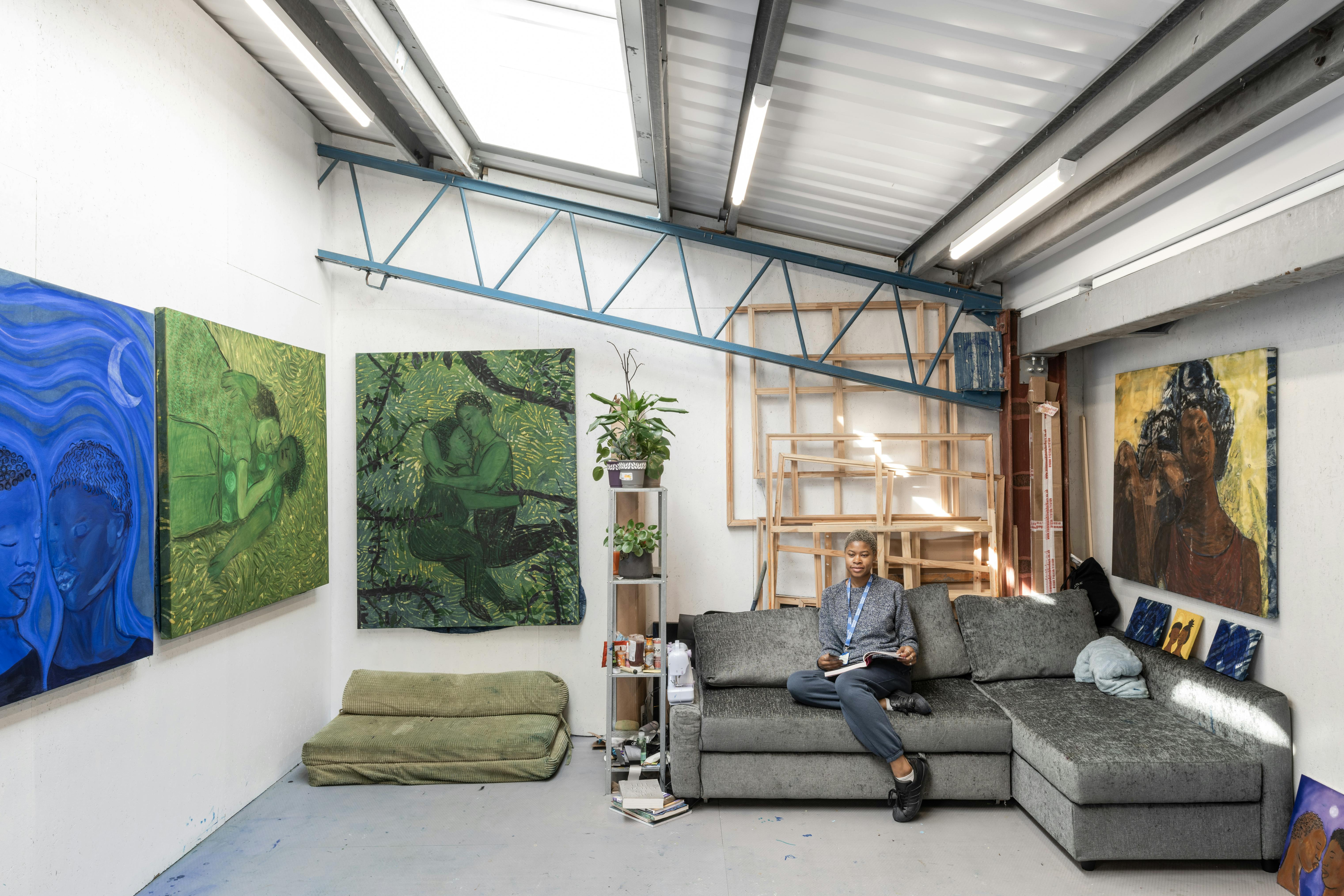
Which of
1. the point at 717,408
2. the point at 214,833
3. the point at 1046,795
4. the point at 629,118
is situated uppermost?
the point at 629,118

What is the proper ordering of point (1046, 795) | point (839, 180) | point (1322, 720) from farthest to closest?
point (839, 180), point (1046, 795), point (1322, 720)

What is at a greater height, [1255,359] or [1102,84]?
[1102,84]

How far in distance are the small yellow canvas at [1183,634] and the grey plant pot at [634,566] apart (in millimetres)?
2911

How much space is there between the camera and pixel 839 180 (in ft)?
Result: 14.3

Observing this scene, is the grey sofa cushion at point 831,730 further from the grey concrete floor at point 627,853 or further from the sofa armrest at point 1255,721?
the sofa armrest at point 1255,721

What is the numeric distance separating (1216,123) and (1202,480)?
192 centimetres

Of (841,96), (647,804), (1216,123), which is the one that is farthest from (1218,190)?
(647,804)

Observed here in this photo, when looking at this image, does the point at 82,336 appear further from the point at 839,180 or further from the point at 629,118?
the point at 839,180

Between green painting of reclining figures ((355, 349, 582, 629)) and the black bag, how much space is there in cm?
334

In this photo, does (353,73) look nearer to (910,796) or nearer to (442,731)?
(442,731)

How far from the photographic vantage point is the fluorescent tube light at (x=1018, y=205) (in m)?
3.23

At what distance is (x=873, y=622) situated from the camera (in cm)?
437

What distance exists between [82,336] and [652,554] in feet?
10.4

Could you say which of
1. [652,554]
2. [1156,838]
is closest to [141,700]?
[652,554]
